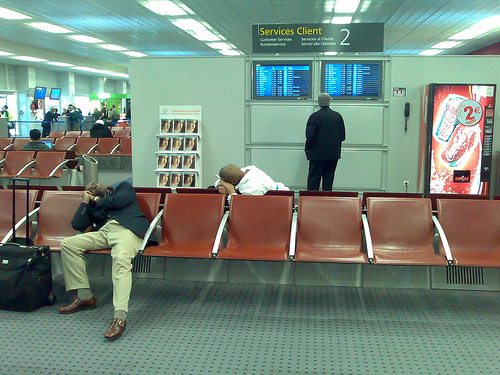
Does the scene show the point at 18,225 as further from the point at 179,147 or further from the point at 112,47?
the point at 112,47

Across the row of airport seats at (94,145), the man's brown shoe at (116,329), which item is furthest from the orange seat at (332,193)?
the row of airport seats at (94,145)

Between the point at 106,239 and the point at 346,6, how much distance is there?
8602 mm

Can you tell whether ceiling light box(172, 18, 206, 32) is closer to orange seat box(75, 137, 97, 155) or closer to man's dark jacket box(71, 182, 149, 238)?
orange seat box(75, 137, 97, 155)

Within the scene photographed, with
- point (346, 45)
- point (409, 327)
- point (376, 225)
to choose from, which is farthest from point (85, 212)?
point (346, 45)

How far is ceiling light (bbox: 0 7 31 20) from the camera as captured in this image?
11.4 meters

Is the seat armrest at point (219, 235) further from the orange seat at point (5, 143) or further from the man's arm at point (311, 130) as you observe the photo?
the orange seat at point (5, 143)

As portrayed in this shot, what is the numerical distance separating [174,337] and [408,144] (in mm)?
4800

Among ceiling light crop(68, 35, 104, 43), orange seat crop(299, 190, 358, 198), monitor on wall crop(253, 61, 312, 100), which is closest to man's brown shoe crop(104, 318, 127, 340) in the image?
orange seat crop(299, 190, 358, 198)

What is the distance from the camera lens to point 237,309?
11.6 ft

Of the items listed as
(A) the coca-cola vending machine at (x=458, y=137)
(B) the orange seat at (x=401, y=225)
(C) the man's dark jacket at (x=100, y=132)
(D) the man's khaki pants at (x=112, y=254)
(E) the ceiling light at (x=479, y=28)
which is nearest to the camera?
(D) the man's khaki pants at (x=112, y=254)

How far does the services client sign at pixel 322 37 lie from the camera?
262 inches

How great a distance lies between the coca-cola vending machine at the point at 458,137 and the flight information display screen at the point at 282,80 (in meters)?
1.62

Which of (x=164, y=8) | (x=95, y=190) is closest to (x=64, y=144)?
(x=164, y=8)

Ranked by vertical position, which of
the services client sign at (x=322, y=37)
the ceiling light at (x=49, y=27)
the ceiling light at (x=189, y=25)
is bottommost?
the services client sign at (x=322, y=37)
